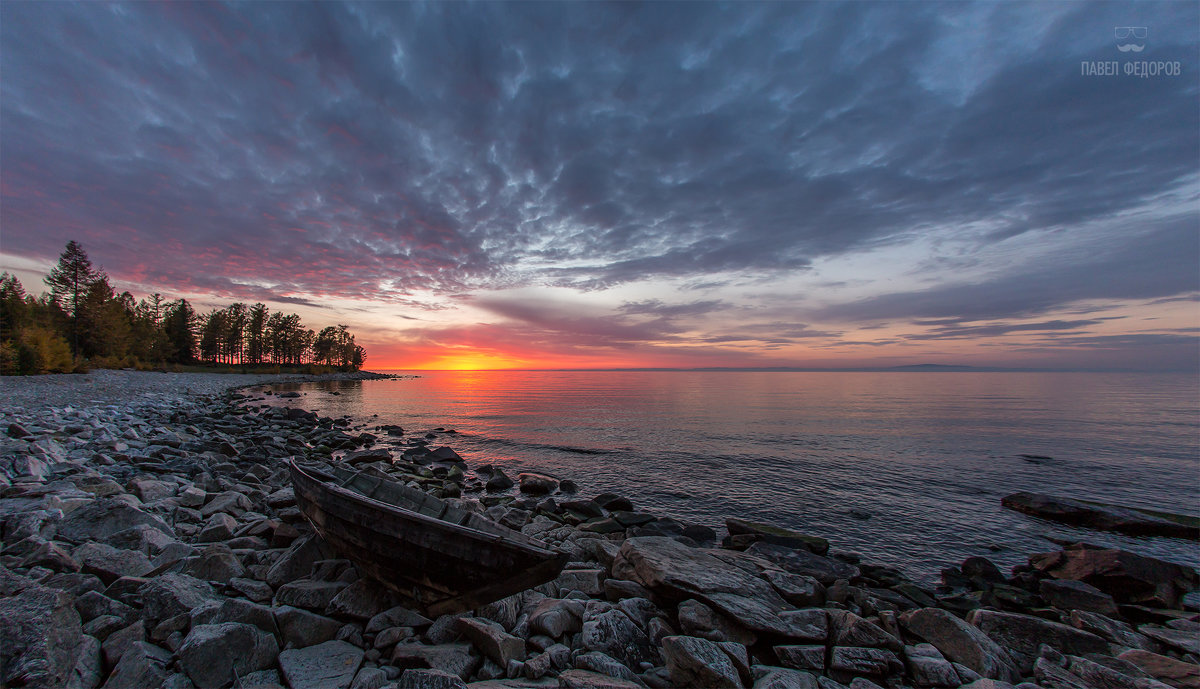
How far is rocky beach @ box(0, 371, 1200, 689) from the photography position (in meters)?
4.92

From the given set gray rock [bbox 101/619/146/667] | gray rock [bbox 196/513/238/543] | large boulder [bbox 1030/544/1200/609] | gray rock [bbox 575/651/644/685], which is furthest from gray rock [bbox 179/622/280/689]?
large boulder [bbox 1030/544/1200/609]

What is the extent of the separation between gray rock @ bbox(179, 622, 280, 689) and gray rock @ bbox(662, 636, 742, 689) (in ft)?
16.6

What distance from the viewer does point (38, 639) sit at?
4336 millimetres

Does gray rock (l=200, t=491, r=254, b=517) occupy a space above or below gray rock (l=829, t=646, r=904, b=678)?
above

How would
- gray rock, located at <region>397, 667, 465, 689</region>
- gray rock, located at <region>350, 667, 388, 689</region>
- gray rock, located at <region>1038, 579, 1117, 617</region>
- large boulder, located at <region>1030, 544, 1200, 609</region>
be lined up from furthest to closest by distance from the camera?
large boulder, located at <region>1030, 544, 1200, 609</region> < gray rock, located at <region>1038, 579, 1117, 617</region> < gray rock, located at <region>350, 667, 388, 689</region> < gray rock, located at <region>397, 667, 465, 689</region>

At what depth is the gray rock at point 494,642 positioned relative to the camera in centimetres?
545

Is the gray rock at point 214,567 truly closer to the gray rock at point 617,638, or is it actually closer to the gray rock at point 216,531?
the gray rock at point 216,531

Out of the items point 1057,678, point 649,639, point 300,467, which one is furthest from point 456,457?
point 1057,678

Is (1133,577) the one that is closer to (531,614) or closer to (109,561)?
(531,614)

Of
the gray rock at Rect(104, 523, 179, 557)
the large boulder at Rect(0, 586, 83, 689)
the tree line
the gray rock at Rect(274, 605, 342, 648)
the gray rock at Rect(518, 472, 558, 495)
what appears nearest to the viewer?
the large boulder at Rect(0, 586, 83, 689)

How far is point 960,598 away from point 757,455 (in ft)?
50.8

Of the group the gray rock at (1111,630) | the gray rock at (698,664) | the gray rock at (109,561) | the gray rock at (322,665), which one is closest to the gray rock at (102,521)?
the gray rock at (109,561)

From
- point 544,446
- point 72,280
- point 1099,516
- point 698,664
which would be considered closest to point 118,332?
point 72,280

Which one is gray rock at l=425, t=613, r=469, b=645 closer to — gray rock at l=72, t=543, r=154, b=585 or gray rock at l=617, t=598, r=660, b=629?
gray rock at l=617, t=598, r=660, b=629
